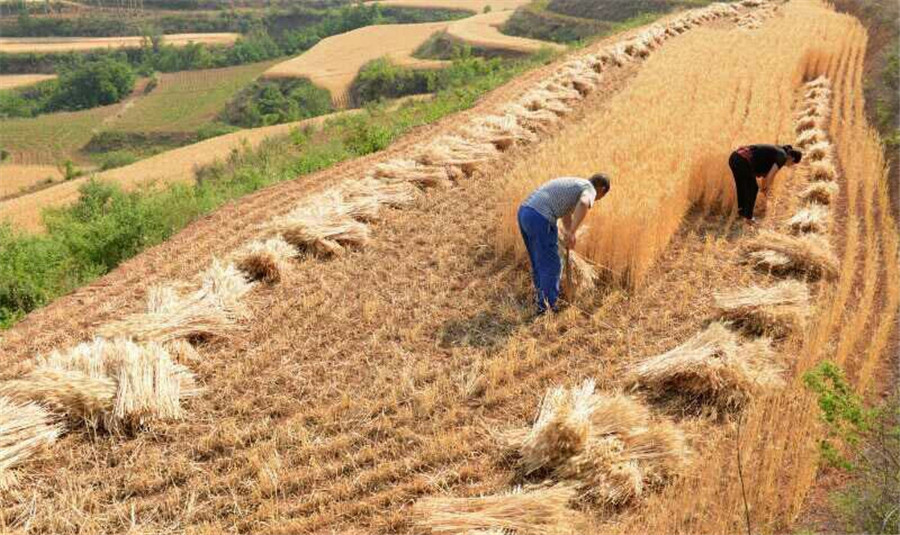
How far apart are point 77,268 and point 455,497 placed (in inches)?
233

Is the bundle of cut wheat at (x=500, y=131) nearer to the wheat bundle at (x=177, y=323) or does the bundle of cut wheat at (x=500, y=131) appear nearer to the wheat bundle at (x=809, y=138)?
the wheat bundle at (x=809, y=138)

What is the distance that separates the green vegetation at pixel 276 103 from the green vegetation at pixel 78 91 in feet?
58.8

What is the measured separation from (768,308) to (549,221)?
164 centimetres

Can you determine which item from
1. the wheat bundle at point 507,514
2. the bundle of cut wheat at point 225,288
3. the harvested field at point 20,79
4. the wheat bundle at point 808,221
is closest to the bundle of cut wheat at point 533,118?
the wheat bundle at point 808,221

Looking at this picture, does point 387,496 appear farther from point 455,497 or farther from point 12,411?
point 12,411

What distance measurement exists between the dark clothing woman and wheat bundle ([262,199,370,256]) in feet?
12.5

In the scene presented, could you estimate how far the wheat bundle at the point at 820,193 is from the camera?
6719 mm

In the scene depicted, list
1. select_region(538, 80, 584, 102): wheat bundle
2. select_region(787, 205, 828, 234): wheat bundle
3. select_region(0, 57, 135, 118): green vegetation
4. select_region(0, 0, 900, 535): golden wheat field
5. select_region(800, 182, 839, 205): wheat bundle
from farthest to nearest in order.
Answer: select_region(0, 57, 135, 118): green vegetation
select_region(538, 80, 584, 102): wheat bundle
select_region(800, 182, 839, 205): wheat bundle
select_region(787, 205, 828, 234): wheat bundle
select_region(0, 0, 900, 535): golden wheat field

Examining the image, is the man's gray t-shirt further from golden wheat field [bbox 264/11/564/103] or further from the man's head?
golden wheat field [bbox 264/11/564/103]

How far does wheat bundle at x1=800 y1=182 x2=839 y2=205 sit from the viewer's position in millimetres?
6719

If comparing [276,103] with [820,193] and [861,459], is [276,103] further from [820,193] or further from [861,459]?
[861,459]

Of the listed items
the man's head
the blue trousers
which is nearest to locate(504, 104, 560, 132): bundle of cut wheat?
the man's head

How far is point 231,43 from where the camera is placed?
7369 centimetres

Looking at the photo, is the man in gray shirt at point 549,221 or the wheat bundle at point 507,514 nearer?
the wheat bundle at point 507,514
